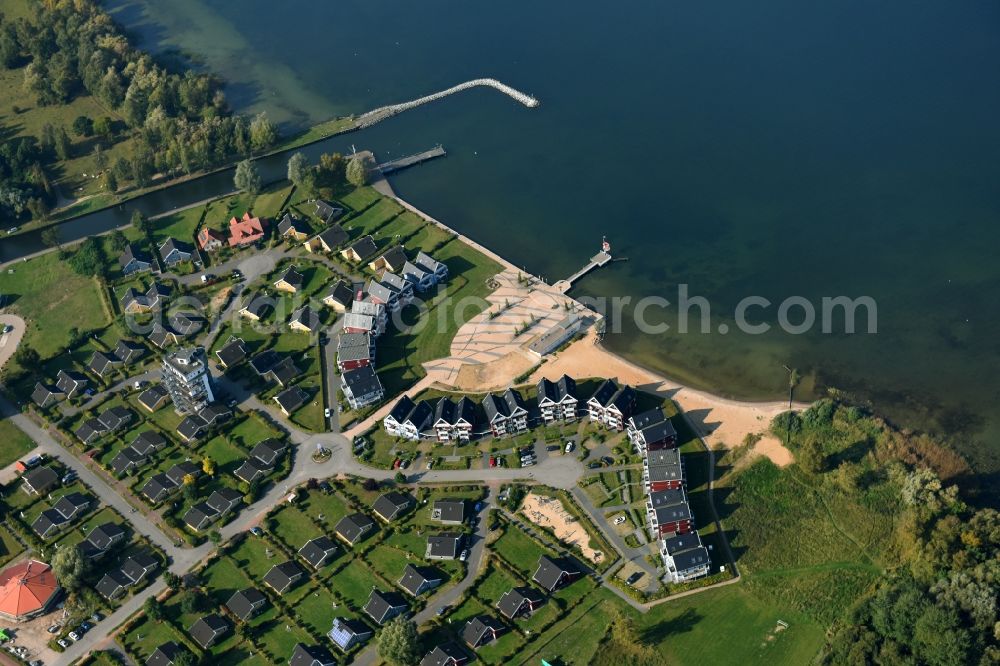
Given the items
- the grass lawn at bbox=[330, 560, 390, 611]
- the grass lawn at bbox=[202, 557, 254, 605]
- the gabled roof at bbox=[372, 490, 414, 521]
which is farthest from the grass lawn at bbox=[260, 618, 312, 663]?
the gabled roof at bbox=[372, 490, 414, 521]

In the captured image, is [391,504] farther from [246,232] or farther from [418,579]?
[246,232]

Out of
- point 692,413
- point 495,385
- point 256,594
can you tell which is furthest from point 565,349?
point 256,594

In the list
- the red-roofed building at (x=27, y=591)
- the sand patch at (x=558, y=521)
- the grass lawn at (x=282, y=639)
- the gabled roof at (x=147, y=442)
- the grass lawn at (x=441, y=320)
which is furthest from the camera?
the grass lawn at (x=441, y=320)

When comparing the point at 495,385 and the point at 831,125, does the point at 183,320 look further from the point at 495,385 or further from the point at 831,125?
the point at 831,125

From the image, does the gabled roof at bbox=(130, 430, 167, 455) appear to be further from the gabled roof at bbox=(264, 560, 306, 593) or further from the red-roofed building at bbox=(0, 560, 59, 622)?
the gabled roof at bbox=(264, 560, 306, 593)

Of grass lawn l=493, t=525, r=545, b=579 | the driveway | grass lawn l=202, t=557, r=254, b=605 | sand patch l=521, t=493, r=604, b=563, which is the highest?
sand patch l=521, t=493, r=604, b=563

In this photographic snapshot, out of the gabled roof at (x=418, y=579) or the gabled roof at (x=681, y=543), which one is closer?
the gabled roof at (x=681, y=543)

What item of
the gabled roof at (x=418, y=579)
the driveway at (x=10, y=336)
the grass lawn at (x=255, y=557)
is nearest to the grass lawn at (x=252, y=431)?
the grass lawn at (x=255, y=557)

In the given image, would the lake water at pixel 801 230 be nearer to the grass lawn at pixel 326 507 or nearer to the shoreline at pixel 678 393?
the shoreline at pixel 678 393
